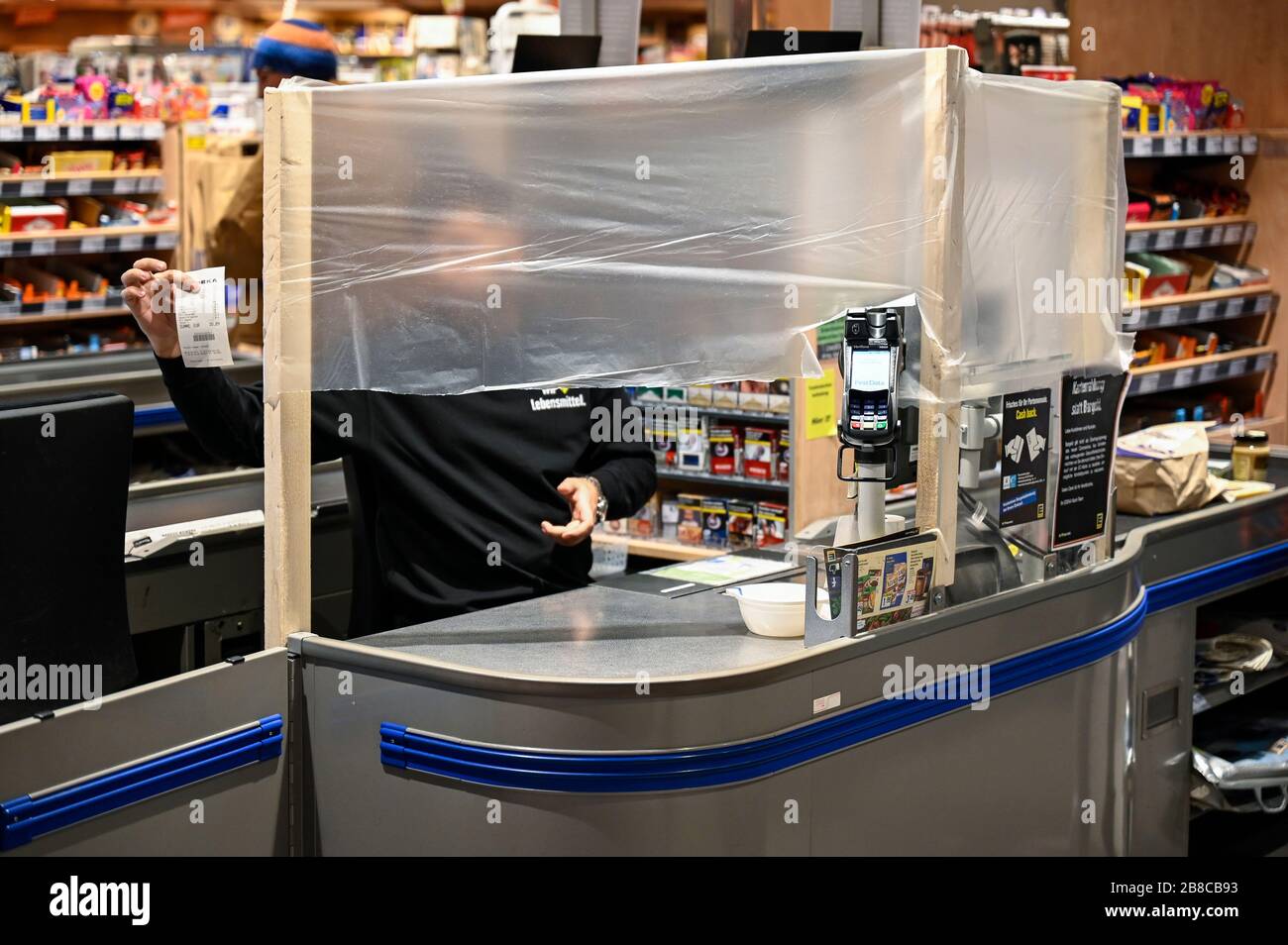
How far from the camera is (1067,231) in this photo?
321cm

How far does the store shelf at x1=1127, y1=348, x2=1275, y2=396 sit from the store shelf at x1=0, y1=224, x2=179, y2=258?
4.59 m

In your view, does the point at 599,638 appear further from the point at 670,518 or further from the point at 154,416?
the point at 670,518

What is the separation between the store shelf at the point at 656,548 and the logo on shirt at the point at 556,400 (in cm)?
242

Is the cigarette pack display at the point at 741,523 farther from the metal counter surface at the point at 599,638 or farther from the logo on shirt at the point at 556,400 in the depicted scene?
the metal counter surface at the point at 599,638

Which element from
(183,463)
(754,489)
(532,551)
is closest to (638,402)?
(754,489)

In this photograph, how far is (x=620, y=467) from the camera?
3553mm

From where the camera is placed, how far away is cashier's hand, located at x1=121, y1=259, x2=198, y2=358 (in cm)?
273

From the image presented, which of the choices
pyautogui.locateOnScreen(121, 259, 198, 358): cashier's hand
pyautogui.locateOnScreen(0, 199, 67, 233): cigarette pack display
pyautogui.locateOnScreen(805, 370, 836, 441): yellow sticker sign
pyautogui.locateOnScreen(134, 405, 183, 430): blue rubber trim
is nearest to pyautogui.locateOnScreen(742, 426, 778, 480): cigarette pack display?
pyautogui.locateOnScreen(805, 370, 836, 441): yellow sticker sign

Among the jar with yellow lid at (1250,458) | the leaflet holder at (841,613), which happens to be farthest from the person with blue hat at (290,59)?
the jar with yellow lid at (1250,458)

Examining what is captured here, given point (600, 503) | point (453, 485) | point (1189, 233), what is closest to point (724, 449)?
point (600, 503)

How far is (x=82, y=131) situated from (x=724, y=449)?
11.8ft

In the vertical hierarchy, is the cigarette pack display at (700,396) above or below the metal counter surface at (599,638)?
above

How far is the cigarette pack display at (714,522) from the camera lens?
19.2ft

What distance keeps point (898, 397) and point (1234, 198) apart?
15.9ft
